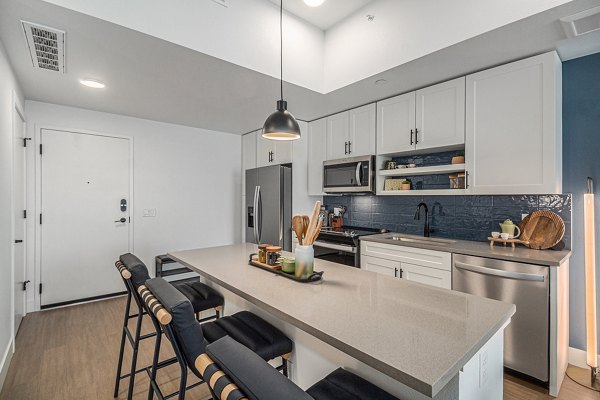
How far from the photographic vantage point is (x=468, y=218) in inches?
116

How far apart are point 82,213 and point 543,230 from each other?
15.8 feet

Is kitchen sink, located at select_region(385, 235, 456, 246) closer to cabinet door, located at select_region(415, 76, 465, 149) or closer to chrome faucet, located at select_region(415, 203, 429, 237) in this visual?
chrome faucet, located at select_region(415, 203, 429, 237)

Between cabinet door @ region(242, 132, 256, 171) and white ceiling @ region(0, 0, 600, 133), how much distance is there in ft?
2.93

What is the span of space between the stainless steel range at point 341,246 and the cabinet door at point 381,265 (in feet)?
0.33

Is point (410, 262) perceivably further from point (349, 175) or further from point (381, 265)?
point (349, 175)

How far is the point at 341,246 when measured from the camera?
3.30m

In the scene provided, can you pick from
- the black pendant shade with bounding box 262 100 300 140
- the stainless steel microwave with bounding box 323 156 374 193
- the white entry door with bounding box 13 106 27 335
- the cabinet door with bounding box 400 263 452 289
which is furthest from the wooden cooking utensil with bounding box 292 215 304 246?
the white entry door with bounding box 13 106 27 335

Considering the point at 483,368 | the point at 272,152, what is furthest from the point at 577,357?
the point at 272,152

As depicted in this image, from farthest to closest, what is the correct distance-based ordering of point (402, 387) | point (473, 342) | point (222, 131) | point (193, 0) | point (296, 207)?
point (222, 131)
point (296, 207)
point (193, 0)
point (402, 387)
point (473, 342)

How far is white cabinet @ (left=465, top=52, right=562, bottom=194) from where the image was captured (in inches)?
87.4

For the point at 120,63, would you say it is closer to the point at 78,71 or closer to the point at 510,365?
the point at 78,71

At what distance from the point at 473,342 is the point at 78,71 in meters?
3.36

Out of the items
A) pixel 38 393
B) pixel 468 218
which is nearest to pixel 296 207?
pixel 468 218

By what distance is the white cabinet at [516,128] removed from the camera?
222cm
